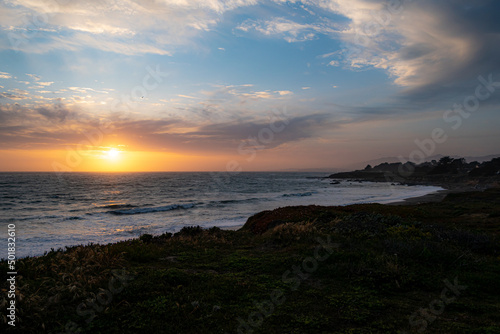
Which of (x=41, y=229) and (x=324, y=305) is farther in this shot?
(x=41, y=229)

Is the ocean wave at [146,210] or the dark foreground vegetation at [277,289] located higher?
the dark foreground vegetation at [277,289]

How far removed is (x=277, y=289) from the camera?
22.8ft

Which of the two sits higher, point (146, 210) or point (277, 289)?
point (277, 289)

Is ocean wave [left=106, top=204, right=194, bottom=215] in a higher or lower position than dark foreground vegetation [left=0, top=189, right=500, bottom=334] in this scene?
lower

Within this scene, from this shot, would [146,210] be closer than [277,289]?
No

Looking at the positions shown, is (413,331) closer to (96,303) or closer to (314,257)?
(314,257)

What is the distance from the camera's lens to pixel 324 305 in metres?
6.07

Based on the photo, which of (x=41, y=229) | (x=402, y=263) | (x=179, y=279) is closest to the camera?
(x=179, y=279)

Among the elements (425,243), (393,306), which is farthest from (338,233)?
(393,306)

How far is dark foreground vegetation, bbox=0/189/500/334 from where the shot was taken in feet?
17.2

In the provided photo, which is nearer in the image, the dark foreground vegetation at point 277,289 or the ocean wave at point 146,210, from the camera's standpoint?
the dark foreground vegetation at point 277,289

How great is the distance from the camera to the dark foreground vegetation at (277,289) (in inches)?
206

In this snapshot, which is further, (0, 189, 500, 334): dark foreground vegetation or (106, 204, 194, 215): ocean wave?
(106, 204, 194, 215): ocean wave

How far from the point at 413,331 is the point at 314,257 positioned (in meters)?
4.39
